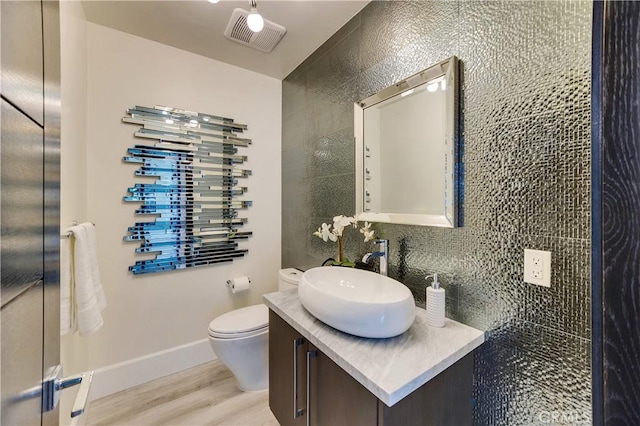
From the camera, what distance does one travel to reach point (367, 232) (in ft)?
4.94

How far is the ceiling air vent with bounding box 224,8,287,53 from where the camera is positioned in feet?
5.43

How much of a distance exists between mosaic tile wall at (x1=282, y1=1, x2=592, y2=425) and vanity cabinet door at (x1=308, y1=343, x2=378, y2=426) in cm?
56

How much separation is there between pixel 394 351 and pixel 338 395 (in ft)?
0.83

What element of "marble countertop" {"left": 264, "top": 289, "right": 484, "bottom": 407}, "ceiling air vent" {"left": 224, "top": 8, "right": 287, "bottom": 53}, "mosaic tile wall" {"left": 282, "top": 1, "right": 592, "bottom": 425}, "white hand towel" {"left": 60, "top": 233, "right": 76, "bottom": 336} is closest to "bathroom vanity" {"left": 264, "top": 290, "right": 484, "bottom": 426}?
"marble countertop" {"left": 264, "top": 289, "right": 484, "bottom": 407}

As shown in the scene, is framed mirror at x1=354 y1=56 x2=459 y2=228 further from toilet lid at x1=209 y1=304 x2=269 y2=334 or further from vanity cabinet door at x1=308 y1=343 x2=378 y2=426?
toilet lid at x1=209 y1=304 x2=269 y2=334

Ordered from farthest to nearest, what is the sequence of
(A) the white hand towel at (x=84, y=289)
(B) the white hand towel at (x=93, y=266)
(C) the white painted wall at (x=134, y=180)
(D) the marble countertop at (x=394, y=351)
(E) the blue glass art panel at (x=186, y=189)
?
(E) the blue glass art panel at (x=186, y=189) → (C) the white painted wall at (x=134, y=180) → (B) the white hand towel at (x=93, y=266) → (A) the white hand towel at (x=84, y=289) → (D) the marble countertop at (x=394, y=351)

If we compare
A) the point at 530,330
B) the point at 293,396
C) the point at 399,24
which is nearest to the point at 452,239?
the point at 530,330

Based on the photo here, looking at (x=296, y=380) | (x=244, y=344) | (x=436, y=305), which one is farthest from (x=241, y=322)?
(x=436, y=305)

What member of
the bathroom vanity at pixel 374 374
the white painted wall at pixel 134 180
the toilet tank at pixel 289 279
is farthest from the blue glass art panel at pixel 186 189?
the bathroom vanity at pixel 374 374

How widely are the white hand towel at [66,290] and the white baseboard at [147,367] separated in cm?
94

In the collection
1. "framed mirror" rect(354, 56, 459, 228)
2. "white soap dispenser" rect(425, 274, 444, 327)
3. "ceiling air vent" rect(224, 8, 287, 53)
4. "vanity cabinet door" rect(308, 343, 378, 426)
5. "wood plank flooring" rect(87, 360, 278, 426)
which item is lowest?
"wood plank flooring" rect(87, 360, 278, 426)

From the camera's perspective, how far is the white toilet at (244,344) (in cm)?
166

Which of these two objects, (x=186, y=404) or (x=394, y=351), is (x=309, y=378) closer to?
(x=394, y=351)

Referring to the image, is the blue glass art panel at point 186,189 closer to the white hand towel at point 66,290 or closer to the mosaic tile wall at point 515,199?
the white hand towel at point 66,290
